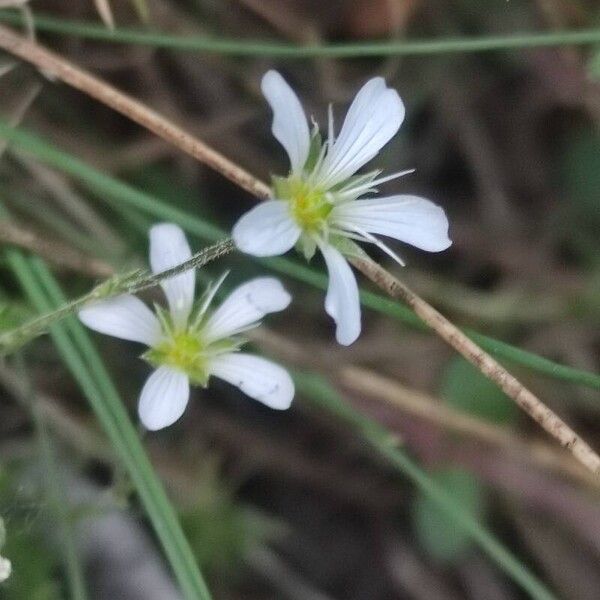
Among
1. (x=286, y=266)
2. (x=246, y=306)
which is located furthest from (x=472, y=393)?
(x=246, y=306)

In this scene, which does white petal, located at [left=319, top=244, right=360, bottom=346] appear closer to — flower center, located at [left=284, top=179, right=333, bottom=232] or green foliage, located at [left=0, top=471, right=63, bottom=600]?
flower center, located at [left=284, top=179, right=333, bottom=232]

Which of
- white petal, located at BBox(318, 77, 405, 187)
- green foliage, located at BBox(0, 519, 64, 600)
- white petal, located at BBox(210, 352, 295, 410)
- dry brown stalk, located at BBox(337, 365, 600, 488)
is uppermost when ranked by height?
dry brown stalk, located at BBox(337, 365, 600, 488)

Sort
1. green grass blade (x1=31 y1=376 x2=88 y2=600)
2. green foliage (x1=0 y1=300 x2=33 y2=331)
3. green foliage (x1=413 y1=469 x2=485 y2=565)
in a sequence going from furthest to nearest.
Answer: green foliage (x1=413 y1=469 x2=485 y2=565), green grass blade (x1=31 y1=376 x2=88 y2=600), green foliage (x1=0 y1=300 x2=33 y2=331)

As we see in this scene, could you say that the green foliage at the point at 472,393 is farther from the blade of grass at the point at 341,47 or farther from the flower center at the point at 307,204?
the flower center at the point at 307,204

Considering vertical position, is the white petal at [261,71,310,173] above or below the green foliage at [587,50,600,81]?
below

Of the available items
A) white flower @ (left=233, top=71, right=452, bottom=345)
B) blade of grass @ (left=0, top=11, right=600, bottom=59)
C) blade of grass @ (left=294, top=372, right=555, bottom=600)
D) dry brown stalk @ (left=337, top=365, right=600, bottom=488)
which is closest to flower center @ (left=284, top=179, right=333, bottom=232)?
white flower @ (left=233, top=71, right=452, bottom=345)

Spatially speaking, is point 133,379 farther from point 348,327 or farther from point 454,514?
point 348,327

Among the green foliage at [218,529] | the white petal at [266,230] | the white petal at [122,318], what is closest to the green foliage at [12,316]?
the white petal at [122,318]
